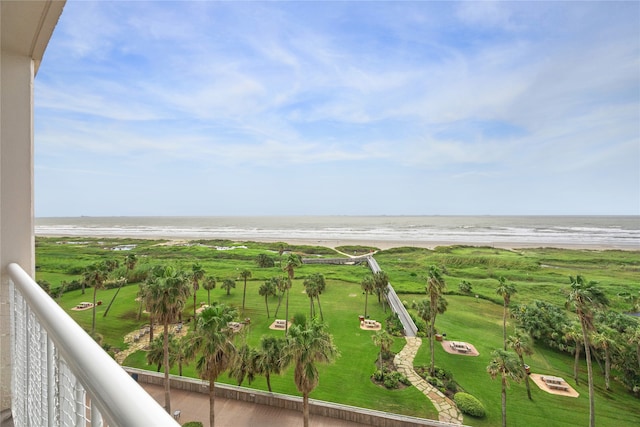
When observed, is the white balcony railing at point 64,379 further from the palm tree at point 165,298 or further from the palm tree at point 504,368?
the palm tree at point 504,368

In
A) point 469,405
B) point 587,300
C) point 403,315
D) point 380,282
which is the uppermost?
point 587,300

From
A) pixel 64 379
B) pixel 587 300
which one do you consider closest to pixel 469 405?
pixel 587 300

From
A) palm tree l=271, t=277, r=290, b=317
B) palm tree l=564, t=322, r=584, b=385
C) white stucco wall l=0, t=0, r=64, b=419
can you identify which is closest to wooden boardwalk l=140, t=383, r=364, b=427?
palm tree l=271, t=277, r=290, b=317

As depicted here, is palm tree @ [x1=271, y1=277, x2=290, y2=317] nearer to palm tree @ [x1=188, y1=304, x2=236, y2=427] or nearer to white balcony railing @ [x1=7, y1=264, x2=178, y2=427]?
palm tree @ [x1=188, y1=304, x2=236, y2=427]

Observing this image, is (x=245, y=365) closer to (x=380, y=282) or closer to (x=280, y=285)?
(x=280, y=285)

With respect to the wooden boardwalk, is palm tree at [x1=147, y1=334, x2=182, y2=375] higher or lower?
higher

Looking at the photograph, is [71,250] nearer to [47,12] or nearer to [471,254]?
[47,12]

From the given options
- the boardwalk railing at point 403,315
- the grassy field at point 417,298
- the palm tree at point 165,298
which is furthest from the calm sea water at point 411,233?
the palm tree at point 165,298
